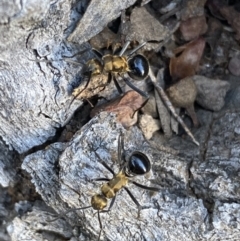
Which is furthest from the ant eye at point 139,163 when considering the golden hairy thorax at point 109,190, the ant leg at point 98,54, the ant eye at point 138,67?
the ant leg at point 98,54

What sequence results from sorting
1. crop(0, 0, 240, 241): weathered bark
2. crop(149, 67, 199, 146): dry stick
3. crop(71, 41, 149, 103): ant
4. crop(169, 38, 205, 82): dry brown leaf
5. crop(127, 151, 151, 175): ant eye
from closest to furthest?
crop(0, 0, 240, 241): weathered bark → crop(127, 151, 151, 175): ant eye → crop(71, 41, 149, 103): ant → crop(149, 67, 199, 146): dry stick → crop(169, 38, 205, 82): dry brown leaf

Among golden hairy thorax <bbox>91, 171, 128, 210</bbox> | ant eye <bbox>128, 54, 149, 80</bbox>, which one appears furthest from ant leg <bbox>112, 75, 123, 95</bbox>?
golden hairy thorax <bbox>91, 171, 128, 210</bbox>

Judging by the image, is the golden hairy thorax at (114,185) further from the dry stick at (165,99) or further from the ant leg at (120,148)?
the dry stick at (165,99)

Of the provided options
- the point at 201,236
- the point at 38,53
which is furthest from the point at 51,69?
the point at 201,236

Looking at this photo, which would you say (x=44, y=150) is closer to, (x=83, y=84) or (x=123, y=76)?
(x=83, y=84)

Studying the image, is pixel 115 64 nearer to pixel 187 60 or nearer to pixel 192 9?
pixel 187 60

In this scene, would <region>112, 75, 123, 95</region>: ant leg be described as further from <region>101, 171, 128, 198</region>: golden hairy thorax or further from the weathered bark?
<region>101, 171, 128, 198</region>: golden hairy thorax

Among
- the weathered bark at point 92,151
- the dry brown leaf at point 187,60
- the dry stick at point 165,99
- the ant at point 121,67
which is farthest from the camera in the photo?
the dry brown leaf at point 187,60
